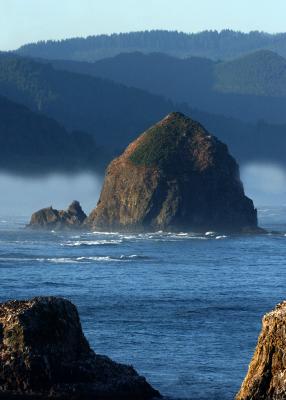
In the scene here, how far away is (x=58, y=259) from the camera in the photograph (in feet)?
392

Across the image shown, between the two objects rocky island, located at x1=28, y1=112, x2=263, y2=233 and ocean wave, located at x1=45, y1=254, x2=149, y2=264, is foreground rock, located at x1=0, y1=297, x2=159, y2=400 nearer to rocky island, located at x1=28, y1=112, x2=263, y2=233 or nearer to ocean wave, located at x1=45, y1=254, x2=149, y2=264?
ocean wave, located at x1=45, y1=254, x2=149, y2=264

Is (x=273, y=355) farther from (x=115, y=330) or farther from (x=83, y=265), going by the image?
(x=83, y=265)

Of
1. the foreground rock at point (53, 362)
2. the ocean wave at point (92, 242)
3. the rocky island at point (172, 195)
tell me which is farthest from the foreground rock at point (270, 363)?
the rocky island at point (172, 195)

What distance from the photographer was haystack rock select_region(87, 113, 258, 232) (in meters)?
164

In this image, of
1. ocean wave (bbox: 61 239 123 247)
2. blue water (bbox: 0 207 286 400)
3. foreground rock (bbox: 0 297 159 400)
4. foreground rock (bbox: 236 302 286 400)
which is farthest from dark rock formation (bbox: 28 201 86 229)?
foreground rock (bbox: 236 302 286 400)

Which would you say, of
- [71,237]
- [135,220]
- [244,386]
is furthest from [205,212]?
[244,386]

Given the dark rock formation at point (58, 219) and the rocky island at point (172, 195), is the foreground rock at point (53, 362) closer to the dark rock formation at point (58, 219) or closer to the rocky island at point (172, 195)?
the rocky island at point (172, 195)

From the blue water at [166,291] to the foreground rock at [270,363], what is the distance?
6.99 meters

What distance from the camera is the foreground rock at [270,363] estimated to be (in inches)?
1742

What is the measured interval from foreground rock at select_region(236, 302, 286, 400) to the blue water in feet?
22.9

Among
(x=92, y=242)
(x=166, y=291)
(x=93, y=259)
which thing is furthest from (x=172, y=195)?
(x=166, y=291)

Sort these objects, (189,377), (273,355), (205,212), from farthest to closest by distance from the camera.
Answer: (205,212) < (189,377) < (273,355)

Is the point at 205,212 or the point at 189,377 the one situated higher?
the point at 205,212

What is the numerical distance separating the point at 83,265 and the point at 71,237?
40.6m
